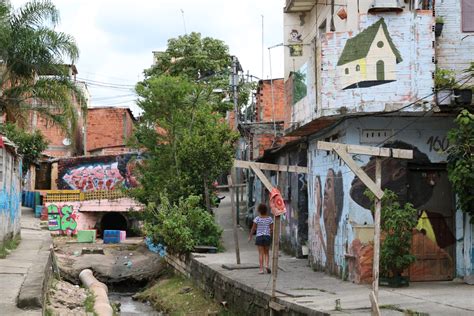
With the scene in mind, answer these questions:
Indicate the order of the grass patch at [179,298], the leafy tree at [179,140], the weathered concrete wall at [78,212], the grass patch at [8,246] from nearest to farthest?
the grass patch at [8,246], the grass patch at [179,298], the leafy tree at [179,140], the weathered concrete wall at [78,212]

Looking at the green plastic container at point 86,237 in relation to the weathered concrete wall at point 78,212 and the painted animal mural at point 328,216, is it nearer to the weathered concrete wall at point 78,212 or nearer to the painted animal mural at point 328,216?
the weathered concrete wall at point 78,212

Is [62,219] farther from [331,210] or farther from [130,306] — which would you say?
[331,210]

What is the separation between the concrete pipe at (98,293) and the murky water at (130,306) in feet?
2.30

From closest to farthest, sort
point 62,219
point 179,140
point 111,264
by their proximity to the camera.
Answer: point 179,140 < point 111,264 < point 62,219

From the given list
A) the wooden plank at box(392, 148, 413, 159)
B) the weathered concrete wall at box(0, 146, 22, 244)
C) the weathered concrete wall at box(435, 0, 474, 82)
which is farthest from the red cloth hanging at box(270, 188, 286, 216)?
the weathered concrete wall at box(0, 146, 22, 244)

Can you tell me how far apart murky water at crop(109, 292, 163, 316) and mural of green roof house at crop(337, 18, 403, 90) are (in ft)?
27.8

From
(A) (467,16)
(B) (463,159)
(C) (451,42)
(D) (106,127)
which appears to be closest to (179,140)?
(C) (451,42)

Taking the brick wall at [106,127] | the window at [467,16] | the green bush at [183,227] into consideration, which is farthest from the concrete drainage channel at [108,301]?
the brick wall at [106,127]

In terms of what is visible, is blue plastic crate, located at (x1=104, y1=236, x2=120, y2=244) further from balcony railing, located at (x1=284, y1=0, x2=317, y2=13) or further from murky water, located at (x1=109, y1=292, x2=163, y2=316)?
balcony railing, located at (x1=284, y1=0, x2=317, y2=13)

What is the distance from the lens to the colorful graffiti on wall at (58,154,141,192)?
43.4 m

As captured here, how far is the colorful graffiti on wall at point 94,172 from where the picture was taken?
43406mm

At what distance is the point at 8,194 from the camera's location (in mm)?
18578

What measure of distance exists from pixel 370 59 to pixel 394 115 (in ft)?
4.00

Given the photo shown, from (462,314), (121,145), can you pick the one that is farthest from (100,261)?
(121,145)
